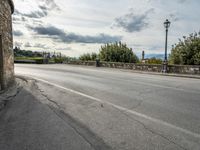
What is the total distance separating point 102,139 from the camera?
3627mm

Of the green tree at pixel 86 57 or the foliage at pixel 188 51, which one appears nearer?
the foliage at pixel 188 51

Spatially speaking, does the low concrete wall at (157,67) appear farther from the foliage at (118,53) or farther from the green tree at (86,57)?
the green tree at (86,57)

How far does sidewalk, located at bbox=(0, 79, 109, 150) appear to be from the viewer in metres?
3.40

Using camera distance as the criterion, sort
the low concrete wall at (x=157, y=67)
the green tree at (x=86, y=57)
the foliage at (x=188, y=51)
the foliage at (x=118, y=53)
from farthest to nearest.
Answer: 1. the green tree at (x=86, y=57)
2. the foliage at (x=118, y=53)
3. the foliage at (x=188, y=51)
4. the low concrete wall at (x=157, y=67)

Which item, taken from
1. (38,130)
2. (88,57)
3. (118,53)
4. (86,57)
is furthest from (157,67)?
(86,57)

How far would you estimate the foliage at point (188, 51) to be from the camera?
21.1 meters

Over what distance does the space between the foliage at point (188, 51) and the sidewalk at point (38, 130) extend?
19.4m

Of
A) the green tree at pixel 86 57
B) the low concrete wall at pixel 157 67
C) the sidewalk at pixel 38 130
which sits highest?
the green tree at pixel 86 57

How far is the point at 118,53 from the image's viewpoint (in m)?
34.0

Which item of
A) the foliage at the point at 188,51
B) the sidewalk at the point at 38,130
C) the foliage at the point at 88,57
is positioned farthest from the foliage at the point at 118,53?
the sidewalk at the point at 38,130

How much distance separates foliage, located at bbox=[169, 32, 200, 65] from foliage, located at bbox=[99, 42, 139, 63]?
11530 mm

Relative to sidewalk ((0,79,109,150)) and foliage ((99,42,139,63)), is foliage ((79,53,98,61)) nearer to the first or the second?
foliage ((99,42,139,63))

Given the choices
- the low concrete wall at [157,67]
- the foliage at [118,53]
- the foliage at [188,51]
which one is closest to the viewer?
the low concrete wall at [157,67]

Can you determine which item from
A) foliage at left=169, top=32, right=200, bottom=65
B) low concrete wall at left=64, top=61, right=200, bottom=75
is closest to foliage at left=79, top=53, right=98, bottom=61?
low concrete wall at left=64, top=61, right=200, bottom=75
